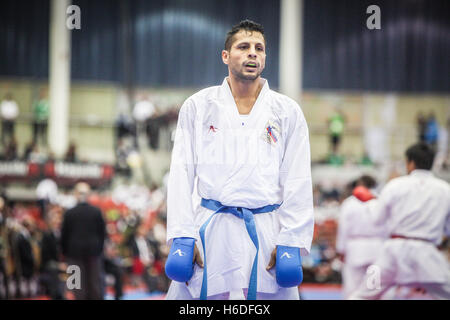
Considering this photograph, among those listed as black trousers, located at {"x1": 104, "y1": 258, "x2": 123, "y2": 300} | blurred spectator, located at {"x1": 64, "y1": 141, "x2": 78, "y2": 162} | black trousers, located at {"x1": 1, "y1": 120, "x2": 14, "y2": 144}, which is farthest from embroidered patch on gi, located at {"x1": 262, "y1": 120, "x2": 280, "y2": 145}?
black trousers, located at {"x1": 1, "y1": 120, "x2": 14, "y2": 144}

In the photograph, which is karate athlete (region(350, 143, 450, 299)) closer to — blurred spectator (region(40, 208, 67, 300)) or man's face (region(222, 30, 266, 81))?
man's face (region(222, 30, 266, 81))

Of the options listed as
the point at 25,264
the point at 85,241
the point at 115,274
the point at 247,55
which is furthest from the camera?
the point at 25,264

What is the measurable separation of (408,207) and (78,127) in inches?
665

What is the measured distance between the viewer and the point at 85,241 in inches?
282

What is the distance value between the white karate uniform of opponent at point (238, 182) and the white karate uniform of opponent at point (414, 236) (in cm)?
162

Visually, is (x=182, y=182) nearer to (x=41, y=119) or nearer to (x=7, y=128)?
(x=7, y=128)

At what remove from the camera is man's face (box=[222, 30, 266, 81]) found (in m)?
3.03

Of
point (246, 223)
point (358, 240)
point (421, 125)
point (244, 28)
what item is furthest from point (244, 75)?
point (421, 125)

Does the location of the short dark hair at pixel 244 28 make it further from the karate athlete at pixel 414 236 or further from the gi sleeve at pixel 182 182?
the karate athlete at pixel 414 236

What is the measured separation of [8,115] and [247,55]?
16.4 m

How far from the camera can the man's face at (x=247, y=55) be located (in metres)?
3.03

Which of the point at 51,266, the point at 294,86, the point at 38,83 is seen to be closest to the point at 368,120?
the point at 294,86

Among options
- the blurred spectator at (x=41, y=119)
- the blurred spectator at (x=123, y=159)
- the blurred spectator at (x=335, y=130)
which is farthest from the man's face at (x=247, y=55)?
the blurred spectator at (x=41, y=119)
